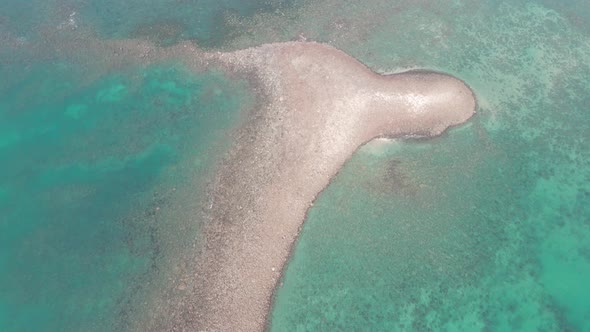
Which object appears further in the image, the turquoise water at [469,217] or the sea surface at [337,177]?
the sea surface at [337,177]

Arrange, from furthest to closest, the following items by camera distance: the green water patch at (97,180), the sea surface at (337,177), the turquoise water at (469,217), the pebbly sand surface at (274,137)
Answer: the green water patch at (97,180) → the sea surface at (337,177) → the pebbly sand surface at (274,137) → the turquoise water at (469,217)

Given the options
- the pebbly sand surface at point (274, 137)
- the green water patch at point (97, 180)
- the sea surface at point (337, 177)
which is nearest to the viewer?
the pebbly sand surface at point (274, 137)

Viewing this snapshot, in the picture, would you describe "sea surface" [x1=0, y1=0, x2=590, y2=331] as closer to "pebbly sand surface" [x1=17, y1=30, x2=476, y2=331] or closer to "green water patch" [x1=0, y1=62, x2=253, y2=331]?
"green water patch" [x1=0, y1=62, x2=253, y2=331]

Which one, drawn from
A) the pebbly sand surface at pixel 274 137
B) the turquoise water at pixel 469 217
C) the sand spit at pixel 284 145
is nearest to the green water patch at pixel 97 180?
the pebbly sand surface at pixel 274 137

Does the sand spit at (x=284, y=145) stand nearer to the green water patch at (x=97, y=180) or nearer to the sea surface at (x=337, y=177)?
the sea surface at (x=337, y=177)

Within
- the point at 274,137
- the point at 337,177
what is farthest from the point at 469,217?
the point at 274,137

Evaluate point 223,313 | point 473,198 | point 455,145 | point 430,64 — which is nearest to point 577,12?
point 430,64

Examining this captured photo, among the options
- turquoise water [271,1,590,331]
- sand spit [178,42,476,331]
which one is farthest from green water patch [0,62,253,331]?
turquoise water [271,1,590,331]
